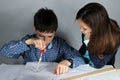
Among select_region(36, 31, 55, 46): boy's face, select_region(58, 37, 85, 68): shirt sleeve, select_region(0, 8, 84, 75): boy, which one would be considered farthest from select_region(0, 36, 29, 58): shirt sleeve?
select_region(58, 37, 85, 68): shirt sleeve

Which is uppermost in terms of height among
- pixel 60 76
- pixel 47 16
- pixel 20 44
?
pixel 47 16

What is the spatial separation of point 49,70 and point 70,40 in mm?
514

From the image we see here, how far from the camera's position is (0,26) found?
5.16 feet

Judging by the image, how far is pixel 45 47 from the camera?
1.29 meters

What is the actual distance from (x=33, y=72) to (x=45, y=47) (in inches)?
9.1

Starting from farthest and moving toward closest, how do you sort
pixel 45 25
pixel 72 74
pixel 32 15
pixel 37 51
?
1. pixel 32 15
2. pixel 37 51
3. pixel 45 25
4. pixel 72 74

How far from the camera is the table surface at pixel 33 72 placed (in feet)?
3.48

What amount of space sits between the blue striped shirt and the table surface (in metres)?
0.12

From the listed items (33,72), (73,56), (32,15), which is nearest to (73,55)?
(73,56)

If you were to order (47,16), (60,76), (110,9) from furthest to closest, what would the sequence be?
(110,9) → (47,16) → (60,76)

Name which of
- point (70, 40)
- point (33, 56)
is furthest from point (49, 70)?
point (70, 40)

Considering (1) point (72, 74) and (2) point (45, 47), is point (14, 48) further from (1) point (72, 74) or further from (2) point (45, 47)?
(1) point (72, 74)

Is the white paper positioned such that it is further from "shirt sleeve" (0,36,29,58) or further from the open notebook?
"shirt sleeve" (0,36,29,58)

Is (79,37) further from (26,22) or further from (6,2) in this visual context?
(6,2)
